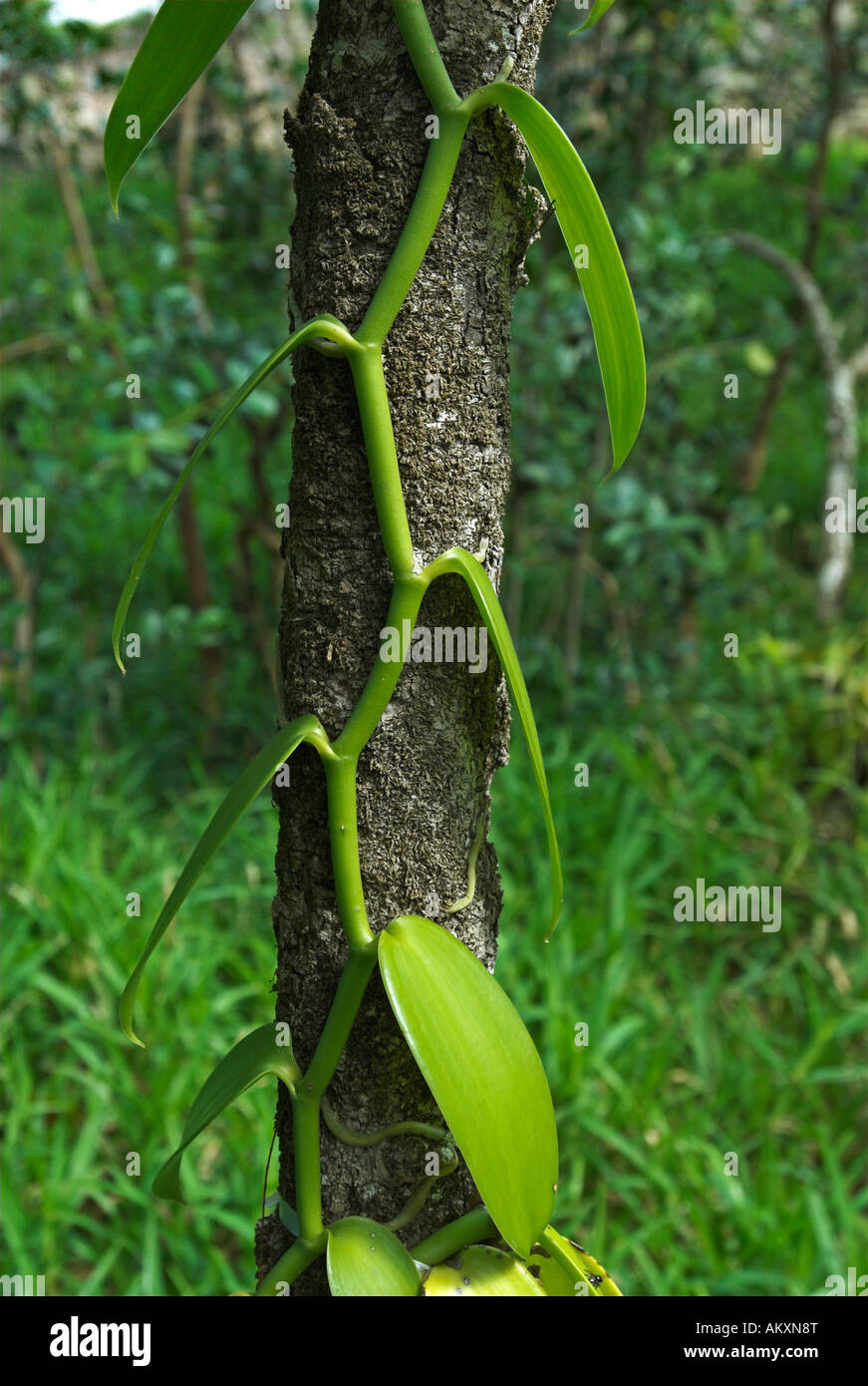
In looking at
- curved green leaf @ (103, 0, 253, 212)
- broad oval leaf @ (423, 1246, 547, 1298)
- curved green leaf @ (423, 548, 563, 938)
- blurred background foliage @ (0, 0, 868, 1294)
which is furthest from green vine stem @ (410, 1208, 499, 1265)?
blurred background foliage @ (0, 0, 868, 1294)

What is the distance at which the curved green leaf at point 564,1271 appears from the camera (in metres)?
0.54

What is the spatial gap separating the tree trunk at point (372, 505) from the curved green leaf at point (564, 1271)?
0.15ft

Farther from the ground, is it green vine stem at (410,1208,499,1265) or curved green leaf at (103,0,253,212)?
curved green leaf at (103,0,253,212)

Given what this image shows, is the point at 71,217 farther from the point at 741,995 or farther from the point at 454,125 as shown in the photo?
the point at 454,125

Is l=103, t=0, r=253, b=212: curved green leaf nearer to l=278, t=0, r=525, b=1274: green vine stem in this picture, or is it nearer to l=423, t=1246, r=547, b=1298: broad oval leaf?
l=278, t=0, r=525, b=1274: green vine stem

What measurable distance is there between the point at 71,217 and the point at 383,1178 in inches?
87.7

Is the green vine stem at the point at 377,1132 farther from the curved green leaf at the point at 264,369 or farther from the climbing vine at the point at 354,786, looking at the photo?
the curved green leaf at the point at 264,369

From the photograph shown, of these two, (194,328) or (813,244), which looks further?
(813,244)

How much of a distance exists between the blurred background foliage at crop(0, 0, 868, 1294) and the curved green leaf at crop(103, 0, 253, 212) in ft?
3.48

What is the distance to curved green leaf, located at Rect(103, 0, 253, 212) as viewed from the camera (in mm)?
455

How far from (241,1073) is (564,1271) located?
181 mm

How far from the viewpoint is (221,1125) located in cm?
145

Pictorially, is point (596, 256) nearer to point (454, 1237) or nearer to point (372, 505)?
point (372, 505)
